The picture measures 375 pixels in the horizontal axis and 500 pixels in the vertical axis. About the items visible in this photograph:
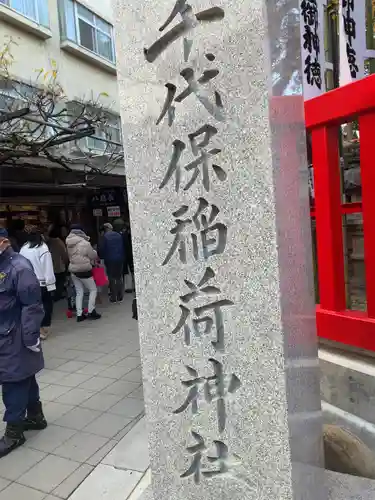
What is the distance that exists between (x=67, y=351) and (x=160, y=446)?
14.4 feet

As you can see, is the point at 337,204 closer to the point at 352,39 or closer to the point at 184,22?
the point at 352,39

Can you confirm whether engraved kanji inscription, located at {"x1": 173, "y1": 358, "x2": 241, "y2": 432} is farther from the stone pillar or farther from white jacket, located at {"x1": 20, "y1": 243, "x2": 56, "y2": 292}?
white jacket, located at {"x1": 20, "y1": 243, "x2": 56, "y2": 292}

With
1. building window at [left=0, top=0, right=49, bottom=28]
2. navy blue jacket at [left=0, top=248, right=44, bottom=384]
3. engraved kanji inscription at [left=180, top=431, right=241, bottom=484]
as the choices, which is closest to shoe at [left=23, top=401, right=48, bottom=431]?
navy blue jacket at [left=0, top=248, right=44, bottom=384]

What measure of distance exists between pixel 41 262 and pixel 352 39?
17.6 ft

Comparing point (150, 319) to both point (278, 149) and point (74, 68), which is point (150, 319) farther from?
point (74, 68)

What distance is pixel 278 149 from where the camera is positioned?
6.49ft

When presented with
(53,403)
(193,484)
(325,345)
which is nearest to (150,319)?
(193,484)

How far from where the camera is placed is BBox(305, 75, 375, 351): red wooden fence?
10.2 ft

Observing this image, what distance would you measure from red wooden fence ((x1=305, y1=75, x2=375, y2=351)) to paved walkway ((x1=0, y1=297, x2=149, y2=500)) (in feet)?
6.43

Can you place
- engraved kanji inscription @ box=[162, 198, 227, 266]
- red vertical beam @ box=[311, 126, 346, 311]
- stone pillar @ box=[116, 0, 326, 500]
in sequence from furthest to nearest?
1. red vertical beam @ box=[311, 126, 346, 311]
2. engraved kanji inscription @ box=[162, 198, 227, 266]
3. stone pillar @ box=[116, 0, 326, 500]

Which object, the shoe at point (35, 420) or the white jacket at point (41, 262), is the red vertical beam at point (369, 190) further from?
the white jacket at point (41, 262)

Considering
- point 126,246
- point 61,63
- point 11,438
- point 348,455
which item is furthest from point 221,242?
point 61,63

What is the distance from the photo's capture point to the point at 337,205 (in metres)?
3.49

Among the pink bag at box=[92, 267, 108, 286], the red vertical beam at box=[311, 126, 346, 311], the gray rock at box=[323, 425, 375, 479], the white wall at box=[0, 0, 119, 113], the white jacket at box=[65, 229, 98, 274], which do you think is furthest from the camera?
the white wall at box=[0, 0, 119, 113]
